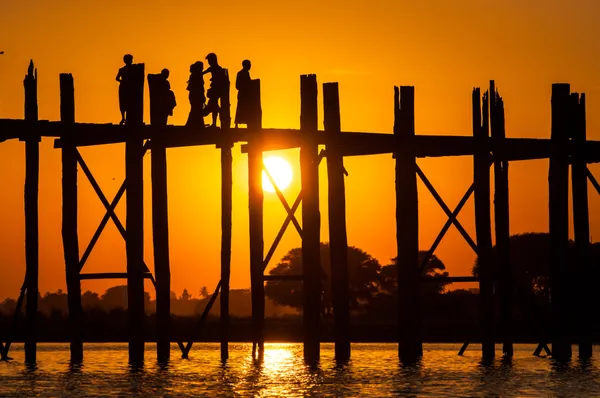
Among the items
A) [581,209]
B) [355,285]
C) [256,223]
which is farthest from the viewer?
[355,285]

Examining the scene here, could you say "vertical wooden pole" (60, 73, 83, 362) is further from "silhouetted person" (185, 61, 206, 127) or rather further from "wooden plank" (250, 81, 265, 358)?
"wooden plank" (250, 81, 265, 358)

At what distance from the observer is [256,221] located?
26828 mm

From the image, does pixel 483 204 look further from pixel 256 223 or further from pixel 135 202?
pixel 135 202

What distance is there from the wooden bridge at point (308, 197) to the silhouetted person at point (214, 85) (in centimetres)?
17

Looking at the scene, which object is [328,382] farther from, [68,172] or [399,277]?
[68,172]

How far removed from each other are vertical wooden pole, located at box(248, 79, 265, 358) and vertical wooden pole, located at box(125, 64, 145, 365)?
1976mm

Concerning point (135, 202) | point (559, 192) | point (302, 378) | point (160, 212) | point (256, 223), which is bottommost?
point (302, 378)

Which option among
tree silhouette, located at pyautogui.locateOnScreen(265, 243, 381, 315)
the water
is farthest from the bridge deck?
tree silhouette, located at pyautogui.locateOnScreen(265, 243, 381, 315)

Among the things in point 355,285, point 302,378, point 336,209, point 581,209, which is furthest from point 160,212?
point 355,285

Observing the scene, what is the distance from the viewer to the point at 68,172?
85.8 ft

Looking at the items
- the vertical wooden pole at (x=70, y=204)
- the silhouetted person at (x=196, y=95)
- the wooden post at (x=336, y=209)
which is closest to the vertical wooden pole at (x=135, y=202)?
the vertical wooden pole at (x=70, y=204)

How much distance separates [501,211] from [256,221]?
5992mm

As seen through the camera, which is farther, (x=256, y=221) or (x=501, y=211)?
(x=501, y=211)

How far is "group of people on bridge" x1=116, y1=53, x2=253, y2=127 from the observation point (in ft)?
88.1
